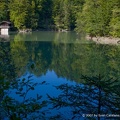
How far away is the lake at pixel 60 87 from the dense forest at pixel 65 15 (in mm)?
10217

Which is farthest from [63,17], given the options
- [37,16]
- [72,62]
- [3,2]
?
[72,62]

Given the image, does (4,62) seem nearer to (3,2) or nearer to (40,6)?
(3,2)

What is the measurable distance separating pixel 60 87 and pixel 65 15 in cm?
4797

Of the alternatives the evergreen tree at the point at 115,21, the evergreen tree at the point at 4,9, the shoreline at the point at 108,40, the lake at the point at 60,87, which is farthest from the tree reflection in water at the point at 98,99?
the evergreen tree at the point at 4,9

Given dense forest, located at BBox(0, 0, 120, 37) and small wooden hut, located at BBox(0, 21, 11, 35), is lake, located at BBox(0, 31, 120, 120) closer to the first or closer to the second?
dense forest, located at BBox(0, 0, 120, 37)

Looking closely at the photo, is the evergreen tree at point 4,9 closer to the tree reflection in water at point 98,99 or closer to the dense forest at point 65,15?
the dense forest at point 65,15

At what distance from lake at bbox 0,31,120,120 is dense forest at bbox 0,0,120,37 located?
10.2 m

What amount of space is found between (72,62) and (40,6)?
35.9 metres

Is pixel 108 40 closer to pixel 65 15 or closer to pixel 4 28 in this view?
pixel 4 28

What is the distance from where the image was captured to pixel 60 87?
5031 mm

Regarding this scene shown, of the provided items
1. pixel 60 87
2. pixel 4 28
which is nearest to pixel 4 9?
pixel 4 28

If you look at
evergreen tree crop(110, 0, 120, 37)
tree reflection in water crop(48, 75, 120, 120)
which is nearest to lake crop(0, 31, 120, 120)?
tree reflection in water crop(48, 75, 120, 120)

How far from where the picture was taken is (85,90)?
15.0ft

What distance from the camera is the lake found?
3277 millimetres
